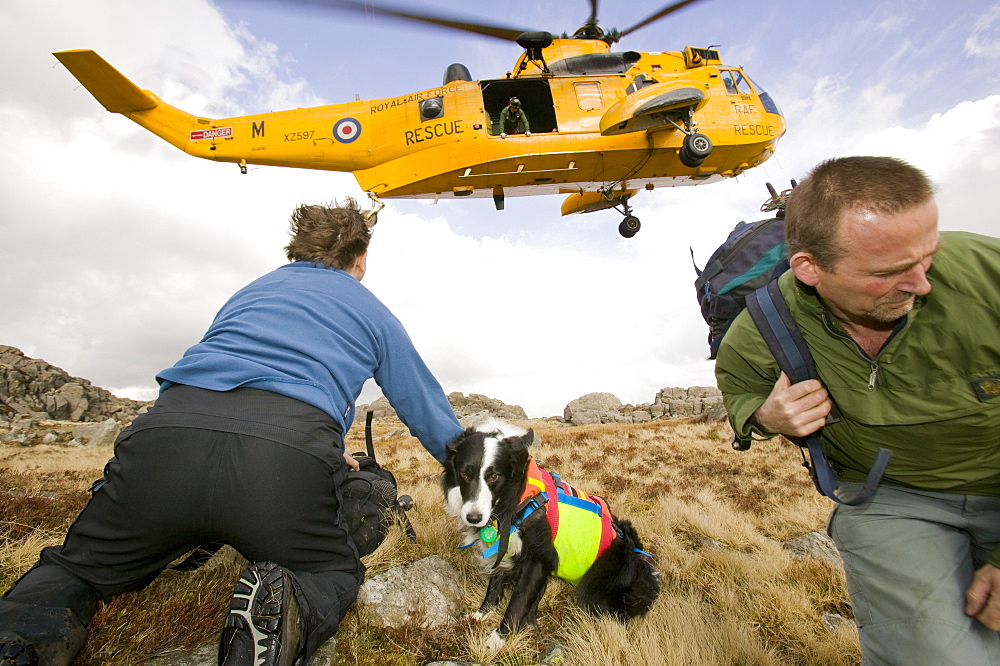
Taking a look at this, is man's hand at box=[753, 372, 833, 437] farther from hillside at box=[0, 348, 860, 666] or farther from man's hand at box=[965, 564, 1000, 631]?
hillside at box=[0, 348, 860, 666]

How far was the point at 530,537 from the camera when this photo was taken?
9.23ft

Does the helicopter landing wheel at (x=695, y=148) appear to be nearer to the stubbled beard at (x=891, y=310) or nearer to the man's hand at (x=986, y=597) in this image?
the stubbled beard at (x=891, y=310)

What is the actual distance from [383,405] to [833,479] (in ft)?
113

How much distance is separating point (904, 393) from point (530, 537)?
1899mm

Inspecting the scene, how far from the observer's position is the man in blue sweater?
170 cm

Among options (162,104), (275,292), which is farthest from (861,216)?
(162,104)

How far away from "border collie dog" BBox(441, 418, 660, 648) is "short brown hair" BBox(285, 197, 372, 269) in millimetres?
1269

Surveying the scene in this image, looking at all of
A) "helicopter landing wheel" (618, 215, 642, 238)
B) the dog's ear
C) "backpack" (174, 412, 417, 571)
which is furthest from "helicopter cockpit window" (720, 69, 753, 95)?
"backpack" (174, 412, 417, 571)

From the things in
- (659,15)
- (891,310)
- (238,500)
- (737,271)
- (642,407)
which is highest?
(659,15)

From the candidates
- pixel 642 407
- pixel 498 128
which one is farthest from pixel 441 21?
pixel 642 407

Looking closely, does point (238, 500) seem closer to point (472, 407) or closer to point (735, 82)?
point (735, 82)

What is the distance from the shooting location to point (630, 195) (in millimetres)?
14750

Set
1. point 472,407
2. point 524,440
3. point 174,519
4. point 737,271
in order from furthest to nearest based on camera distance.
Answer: point 472,407 < point 524,440 < point 737,271 < point 174,519

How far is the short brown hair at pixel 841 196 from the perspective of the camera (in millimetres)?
1708
